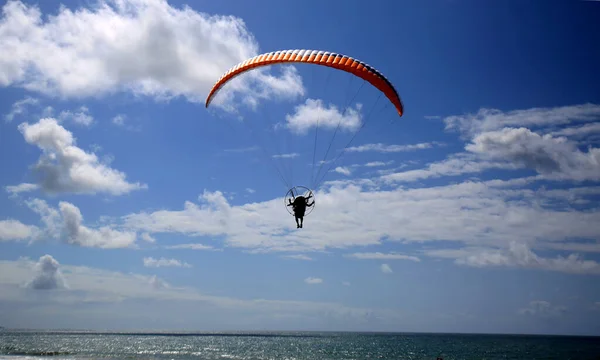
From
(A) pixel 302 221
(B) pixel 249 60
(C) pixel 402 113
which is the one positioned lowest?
(A) pixel 302 221

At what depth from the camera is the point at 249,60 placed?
67.9 ft

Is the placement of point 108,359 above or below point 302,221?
below

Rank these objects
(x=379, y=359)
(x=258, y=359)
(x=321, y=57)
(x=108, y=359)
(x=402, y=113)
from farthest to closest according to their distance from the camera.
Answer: (x=379, y=359) < (x=258, y=359) < (x=108, y=359) < (x=402, y=113) < (x=321, y=57)

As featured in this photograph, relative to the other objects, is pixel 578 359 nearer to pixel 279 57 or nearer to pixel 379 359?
pixel 379 359

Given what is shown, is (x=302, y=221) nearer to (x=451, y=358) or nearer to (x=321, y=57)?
(x=321, y=57)

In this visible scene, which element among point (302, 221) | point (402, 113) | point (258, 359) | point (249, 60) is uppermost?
point (249, 60)

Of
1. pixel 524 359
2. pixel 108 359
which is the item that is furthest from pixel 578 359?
pixel 108 359

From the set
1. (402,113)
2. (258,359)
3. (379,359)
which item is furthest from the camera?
(379,359)

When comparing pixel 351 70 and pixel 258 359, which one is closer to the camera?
pixel 351 70

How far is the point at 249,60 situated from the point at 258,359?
39262 mm

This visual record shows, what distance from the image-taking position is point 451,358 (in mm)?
60156

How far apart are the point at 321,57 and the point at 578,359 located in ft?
197

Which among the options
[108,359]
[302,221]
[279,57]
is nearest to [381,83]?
[279,57]

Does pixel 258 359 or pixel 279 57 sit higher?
pixel 279 57
